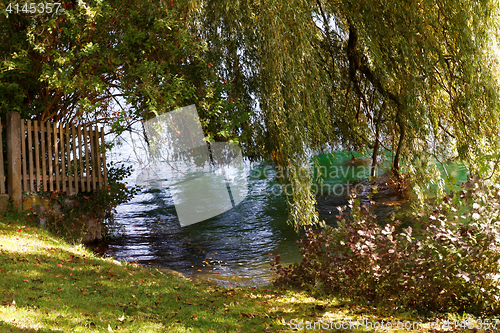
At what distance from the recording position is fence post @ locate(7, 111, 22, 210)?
6.98m

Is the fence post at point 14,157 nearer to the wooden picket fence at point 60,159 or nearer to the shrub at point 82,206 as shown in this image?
the wooden picket fence at point 60,159

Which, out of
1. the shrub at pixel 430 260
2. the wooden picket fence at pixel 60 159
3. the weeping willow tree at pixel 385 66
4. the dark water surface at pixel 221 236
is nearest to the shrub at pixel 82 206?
the wooden picket fence at pixel 60 159

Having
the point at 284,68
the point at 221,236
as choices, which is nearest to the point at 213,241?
the point at 221,236

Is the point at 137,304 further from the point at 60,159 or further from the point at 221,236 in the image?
the point at 221,236

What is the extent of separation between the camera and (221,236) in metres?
9.87

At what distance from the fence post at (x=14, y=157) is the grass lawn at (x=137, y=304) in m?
1.41

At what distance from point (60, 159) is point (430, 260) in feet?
22.3

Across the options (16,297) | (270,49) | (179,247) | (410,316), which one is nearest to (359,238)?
(410,316)

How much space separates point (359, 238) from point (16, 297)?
3.66 metres

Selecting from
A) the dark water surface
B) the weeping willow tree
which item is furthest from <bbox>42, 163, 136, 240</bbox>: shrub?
the weeping willow tree

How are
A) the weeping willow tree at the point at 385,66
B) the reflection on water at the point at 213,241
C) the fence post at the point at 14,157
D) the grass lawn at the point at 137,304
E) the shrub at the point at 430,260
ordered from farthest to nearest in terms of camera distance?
1. the reflection on water at the point at 213,241
2. the fence post at the point at 14,157
3. the weeping willow tree at the point at 385,66
4. the shrub at the point at 430,260
5. the grass lawn at the point at 137,304

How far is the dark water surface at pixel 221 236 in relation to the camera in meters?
7.17

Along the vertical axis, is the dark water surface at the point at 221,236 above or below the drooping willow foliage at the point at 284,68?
below

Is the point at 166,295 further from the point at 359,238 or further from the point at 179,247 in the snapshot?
the point at 179,247
